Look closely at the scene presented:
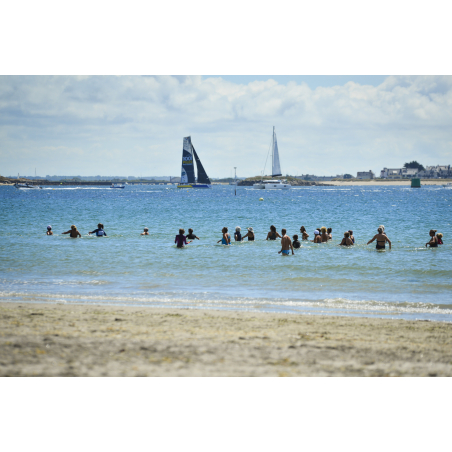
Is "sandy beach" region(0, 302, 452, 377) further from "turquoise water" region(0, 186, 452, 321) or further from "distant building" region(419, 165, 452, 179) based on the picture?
A: "distant building" region(419, 165, 452, 179)

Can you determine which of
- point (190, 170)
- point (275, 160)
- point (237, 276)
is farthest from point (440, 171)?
point (237, 276)

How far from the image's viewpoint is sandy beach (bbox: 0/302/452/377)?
19.5ft

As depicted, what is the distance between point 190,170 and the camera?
11412 cm

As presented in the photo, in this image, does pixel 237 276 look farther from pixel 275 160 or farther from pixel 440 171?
pixel 440 171

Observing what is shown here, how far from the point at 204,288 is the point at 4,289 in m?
5.65

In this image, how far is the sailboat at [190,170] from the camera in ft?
348

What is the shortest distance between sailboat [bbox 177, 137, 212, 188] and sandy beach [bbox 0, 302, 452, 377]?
A: 9767 cm

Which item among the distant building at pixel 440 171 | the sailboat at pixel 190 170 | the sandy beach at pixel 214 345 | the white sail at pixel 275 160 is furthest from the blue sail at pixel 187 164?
the distant building at pixel 440 171

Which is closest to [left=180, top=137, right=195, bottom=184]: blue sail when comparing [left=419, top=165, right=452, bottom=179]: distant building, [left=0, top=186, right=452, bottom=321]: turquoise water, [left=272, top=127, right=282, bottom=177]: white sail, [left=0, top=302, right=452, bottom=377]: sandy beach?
[left=272, top=127, right=282, bottom=177]: white sail

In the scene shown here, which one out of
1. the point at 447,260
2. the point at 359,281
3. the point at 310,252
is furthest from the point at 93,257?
the point at 447,260

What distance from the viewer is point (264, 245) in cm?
2206

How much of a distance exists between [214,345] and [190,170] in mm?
108755

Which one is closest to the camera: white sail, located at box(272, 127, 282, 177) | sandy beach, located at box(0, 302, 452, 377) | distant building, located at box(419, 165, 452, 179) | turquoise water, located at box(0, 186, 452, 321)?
sandy beach, located at box(0, 302, 452, 377)

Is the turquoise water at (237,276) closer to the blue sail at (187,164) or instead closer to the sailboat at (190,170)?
the blue sail at (187,164)
